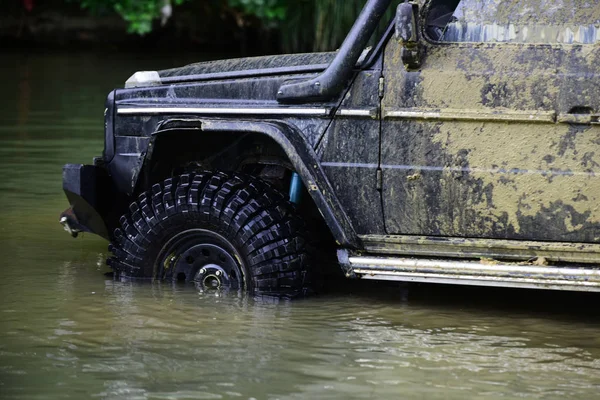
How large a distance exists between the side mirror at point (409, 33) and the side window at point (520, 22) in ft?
0.59

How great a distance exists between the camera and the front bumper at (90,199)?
5.98 meters

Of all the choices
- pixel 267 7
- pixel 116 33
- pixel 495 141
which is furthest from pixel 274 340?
pixel 116 33

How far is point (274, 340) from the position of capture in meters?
5.04

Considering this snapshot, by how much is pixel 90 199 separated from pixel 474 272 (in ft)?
6.51

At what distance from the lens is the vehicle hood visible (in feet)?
18.8

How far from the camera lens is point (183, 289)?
19.0 feet

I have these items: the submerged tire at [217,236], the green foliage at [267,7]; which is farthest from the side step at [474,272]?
the green foliage at [267,7]

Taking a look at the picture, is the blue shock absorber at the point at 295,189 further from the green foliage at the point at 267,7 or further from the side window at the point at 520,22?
the green foliage at the point at 267,7

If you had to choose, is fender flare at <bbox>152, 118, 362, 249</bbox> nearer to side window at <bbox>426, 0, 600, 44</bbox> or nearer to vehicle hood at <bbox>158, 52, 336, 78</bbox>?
vehicle hood at <bbox>158, 52, 336, 78</bbox>

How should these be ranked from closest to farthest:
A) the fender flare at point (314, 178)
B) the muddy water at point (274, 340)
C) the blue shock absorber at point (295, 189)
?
the muddy water at point (274, 340), the fender flare at point (314, 178), the blue shock absorber at point (295, 189)

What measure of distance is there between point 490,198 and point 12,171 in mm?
5353

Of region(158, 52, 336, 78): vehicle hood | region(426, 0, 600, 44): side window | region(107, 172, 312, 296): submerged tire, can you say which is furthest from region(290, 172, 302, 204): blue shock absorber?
region(426, 0, 600, 44): side window

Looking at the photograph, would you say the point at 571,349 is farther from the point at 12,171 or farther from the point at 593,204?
the point at 12,171

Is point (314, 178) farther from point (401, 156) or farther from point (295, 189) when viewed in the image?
point (295, 189)
